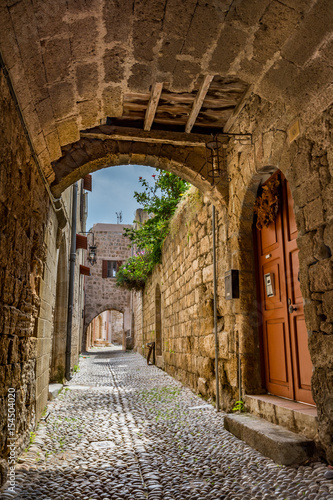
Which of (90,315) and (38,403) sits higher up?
(90,315)

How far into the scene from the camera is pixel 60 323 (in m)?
7.00

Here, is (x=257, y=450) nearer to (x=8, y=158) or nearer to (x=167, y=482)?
(x=167, y=482)

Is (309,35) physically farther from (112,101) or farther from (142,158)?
(142,158)

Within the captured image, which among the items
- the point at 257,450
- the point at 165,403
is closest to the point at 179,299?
the point at 165,403

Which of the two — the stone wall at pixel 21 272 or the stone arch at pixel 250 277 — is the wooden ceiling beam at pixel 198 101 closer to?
the stone arch at pixel 250 277

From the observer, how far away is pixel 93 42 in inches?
86.4

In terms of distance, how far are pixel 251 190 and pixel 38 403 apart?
300cm

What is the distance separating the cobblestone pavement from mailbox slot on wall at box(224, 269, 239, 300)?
1260 mm

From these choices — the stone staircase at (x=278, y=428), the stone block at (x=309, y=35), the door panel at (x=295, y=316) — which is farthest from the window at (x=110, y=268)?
the stone block at (x=309, y=35)

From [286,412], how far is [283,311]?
0.86 metres

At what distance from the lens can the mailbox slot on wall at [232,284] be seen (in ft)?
13.2

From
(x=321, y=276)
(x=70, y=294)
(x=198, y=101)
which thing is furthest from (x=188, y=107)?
(x=70, y=294)

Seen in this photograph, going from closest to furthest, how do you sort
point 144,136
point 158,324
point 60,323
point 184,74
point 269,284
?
point 184,74
point 269,284
point 144,136
point 60,323
point 158,324

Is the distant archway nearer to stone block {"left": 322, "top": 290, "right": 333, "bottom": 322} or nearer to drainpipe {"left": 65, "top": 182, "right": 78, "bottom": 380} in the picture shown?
drainpipe {"left": 65, "top": 182, "right": 78, "bottom": 380}
